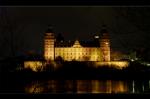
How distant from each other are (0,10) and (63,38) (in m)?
0.77

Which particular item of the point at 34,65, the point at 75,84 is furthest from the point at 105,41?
the point at 75,84

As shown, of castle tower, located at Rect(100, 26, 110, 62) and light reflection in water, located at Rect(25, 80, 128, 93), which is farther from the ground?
castle tower, located at Rect(100, 26, 110, 62)

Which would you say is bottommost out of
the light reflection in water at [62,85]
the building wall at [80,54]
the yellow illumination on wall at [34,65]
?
the light reflection in water at [62,85]

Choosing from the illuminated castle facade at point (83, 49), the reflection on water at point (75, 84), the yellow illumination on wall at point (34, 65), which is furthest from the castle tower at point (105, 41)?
the yellow illumination on wall at point (34, 65)

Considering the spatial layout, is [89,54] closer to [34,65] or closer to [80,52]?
[80,52]

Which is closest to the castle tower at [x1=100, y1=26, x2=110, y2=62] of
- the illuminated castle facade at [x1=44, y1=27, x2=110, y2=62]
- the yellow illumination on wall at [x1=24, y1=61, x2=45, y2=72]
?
the illuminated castle facade at [x1=44, y1=27, x2=110, y2=62]

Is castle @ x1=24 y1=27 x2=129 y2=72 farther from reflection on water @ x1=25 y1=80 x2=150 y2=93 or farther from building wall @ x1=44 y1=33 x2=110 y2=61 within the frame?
reflection on water @ x1=25 y1=80 x2=150 y2=93

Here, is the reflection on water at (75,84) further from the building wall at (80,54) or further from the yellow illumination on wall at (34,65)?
the building wall at (80,54)

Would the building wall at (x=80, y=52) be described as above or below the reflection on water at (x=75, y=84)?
above

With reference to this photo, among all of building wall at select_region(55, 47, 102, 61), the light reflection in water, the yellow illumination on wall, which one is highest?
building wall at select_region(55, 47, 102, 61)

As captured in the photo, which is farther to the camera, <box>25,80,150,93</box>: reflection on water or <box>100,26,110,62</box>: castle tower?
<box>25,80,150,93</box>: reflection on water

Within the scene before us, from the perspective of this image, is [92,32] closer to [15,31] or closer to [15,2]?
[15,31]

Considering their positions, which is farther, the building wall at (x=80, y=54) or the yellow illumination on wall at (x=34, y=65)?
the building wall at (x=80, y=54)

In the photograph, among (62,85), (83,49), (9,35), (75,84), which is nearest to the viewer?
(9,35)
